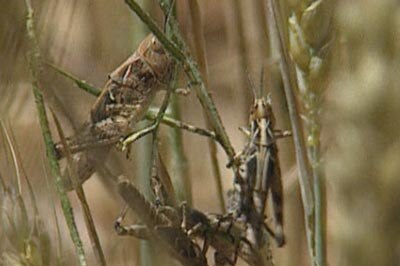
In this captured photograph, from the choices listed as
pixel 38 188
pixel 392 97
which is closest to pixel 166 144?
pixel 38 188

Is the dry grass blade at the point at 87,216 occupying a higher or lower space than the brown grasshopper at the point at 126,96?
lower

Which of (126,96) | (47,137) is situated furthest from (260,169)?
(47,137)

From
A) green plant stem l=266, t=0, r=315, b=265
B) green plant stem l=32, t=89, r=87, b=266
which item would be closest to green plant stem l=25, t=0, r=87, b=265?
green plant stem l=32, t=89, r=87, b=266

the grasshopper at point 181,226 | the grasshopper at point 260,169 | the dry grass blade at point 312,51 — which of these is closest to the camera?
the dry grass blade at point 312,51

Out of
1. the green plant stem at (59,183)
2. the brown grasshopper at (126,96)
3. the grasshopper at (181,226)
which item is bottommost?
the grasshopper at (181,226)

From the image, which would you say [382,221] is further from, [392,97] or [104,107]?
[104,107]

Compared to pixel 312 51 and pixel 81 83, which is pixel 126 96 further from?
pixel 312 51

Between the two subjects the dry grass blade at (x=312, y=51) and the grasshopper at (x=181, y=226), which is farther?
the grasshopper at (x=181, y=226)

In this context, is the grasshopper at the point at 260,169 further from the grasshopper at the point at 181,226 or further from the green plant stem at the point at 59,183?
the green plant stem at the point at 59,183

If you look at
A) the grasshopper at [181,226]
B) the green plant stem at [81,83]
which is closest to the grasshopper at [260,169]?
the grasshopper at [181,226]
